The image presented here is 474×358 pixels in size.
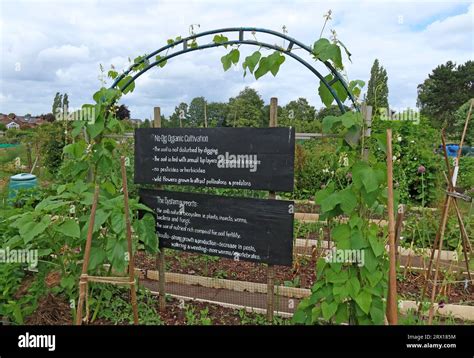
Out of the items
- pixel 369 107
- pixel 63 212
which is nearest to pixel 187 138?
pixel 63 212

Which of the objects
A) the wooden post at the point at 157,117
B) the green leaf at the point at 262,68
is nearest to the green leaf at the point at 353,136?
the green leaf at the point at 262,68

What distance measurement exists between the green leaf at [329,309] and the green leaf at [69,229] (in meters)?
1.92

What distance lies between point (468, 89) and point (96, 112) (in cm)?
4139

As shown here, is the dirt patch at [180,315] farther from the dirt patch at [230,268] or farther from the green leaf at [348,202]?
the green leaf at [348,202]

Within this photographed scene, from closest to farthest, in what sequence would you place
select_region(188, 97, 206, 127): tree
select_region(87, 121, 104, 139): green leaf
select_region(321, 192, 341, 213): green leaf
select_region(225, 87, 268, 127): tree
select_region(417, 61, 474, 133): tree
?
select_region(321, 192, 341, 213): green leaf
select_region(87, 121, 104, 139): green leaf
select_region(188, 97, 206, 127): tree
select_region(225, 87, 268, 127): tree
select_region(417, 61, 474, 133): tree

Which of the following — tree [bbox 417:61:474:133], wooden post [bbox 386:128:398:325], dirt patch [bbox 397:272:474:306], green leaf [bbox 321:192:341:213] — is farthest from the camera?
tree [bbox 417:61:474:133]

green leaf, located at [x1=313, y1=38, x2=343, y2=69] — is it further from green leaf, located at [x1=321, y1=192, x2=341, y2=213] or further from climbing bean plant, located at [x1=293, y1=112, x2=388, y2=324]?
green leaf, located at [x1=321, y1=192, x2=341, y2=213]

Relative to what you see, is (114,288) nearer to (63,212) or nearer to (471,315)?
(63,212)

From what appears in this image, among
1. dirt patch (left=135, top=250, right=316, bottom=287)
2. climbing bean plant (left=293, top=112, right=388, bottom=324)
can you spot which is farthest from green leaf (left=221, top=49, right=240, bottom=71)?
dirt patch (left=135, top=250, right=316, bottom=287)

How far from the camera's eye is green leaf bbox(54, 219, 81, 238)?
304cm

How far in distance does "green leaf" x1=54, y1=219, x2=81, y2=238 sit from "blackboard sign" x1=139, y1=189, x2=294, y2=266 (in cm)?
93

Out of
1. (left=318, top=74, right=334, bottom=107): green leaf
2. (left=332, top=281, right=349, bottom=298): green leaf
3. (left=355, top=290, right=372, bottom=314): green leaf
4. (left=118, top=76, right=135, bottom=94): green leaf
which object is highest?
(left=118, top=76, right=135, bottom=94): green leaf
